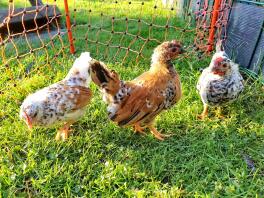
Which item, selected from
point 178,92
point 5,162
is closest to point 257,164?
point 178,92

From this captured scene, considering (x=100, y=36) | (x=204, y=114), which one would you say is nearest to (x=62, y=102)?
(x=204, y=114)

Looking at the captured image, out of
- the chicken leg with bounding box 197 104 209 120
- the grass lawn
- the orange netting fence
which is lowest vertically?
the grass lawn

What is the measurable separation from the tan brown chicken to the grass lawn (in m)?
0.40

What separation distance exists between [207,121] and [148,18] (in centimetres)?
410

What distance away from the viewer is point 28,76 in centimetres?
459

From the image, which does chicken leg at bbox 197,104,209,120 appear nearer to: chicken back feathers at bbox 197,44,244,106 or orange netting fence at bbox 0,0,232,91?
chicken back feathers at bbox 197,44,244,106

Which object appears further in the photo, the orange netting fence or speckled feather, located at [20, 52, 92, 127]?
the orange netting fence

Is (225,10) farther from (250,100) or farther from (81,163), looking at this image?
(81,163)

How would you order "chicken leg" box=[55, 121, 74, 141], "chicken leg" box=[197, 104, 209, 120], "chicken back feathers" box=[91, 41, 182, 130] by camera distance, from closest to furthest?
"chicken back feathers" box=[91, 41, 182, 130] < "chicken leg" box=[55, 121, 74, 141] < "chicken leg" box=[197, 104, 209, 120]

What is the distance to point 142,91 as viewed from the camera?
126 inches

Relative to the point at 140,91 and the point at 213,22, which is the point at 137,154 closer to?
the point at 140,91

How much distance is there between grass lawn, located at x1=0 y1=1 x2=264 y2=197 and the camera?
2.85 metres

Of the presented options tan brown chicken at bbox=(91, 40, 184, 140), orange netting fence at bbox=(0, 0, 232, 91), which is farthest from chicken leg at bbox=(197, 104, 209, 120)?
orange netting fence at bbox=(0, 0, 232, 91)

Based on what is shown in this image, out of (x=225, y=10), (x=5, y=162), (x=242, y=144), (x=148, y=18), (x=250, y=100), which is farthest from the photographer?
(x=148, y=18)
